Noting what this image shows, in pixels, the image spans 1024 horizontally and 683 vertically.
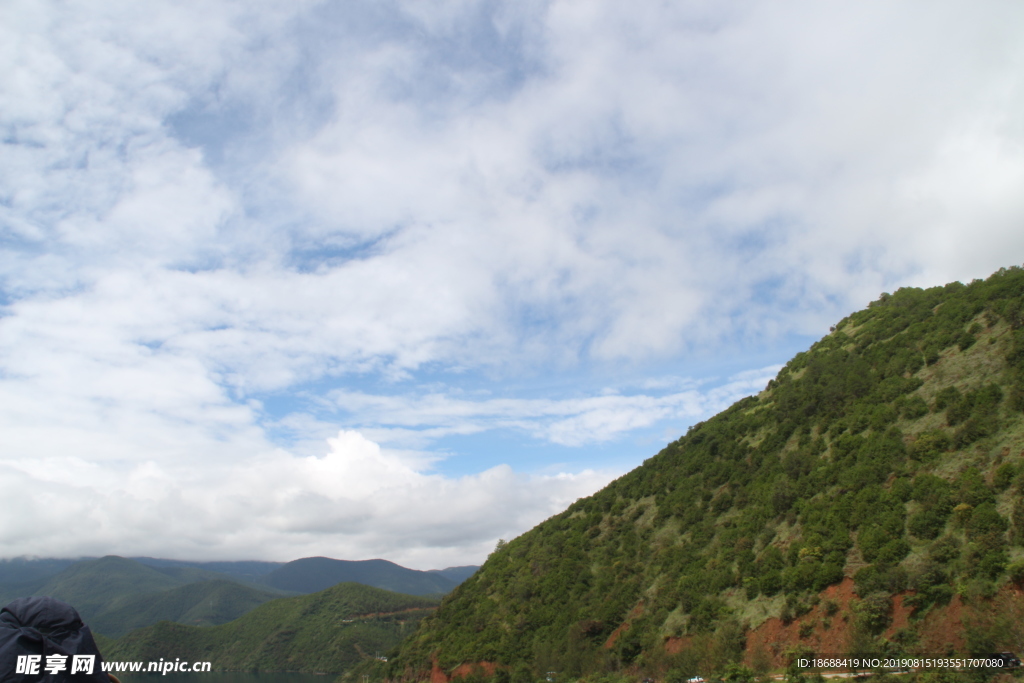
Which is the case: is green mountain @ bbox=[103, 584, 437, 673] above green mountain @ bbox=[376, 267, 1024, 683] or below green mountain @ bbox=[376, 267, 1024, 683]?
below

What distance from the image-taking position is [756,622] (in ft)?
87.8

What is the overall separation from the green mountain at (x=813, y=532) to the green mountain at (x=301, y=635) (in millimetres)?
123691

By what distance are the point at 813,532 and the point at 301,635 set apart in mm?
193109

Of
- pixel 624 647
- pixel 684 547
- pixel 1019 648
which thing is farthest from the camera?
pixel 684 547

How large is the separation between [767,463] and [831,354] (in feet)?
48.3

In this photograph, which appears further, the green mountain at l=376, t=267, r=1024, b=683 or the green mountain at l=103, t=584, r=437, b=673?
the green mountain at l=103, t=584, r=437, b=673

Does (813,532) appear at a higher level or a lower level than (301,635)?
higher

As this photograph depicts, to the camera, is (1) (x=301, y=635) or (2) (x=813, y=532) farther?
(1) (x=301, y=635)

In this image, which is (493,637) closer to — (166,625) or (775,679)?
(775,679)

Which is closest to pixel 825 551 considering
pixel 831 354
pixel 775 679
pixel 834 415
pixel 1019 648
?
pixel 775 679

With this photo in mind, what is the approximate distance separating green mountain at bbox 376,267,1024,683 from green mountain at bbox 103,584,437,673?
124m

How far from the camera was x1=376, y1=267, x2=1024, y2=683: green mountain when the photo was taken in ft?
70.2

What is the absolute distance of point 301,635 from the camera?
178m

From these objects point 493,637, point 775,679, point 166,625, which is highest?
point 775,679
